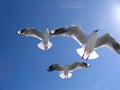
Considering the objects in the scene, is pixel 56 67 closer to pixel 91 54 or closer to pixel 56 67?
pixel 56 67

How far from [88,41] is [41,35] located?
2.09 metres

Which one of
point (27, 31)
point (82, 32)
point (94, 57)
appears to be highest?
point (27, 31)

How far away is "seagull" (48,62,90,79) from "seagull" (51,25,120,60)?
1736 millimetres

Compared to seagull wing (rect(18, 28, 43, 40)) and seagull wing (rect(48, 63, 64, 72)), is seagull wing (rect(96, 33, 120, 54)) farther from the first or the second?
seagull wing (rect(48, 63, 64, 72))

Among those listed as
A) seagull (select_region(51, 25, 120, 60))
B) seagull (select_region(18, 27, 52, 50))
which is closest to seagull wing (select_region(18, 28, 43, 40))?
seagull (select_region(18, 27, 52, 50))

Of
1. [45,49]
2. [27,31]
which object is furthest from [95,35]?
[27,31]

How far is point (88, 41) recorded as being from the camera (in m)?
10.9

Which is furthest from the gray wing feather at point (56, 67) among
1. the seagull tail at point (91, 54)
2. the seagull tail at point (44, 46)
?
the seagull tail at point (91, 54)

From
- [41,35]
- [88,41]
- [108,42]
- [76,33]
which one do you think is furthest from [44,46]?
[108,42]

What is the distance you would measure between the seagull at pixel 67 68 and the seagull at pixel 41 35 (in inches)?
53.2

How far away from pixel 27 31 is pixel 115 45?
3.04 m

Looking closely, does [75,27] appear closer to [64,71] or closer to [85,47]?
[85,47]

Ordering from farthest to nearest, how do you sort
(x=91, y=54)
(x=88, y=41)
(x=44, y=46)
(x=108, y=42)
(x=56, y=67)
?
(x=56, y=67), (x=44, y=46), (x=108, y=42), (x=91, y=54), (x=88, y=41)

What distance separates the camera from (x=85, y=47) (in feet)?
36.3
